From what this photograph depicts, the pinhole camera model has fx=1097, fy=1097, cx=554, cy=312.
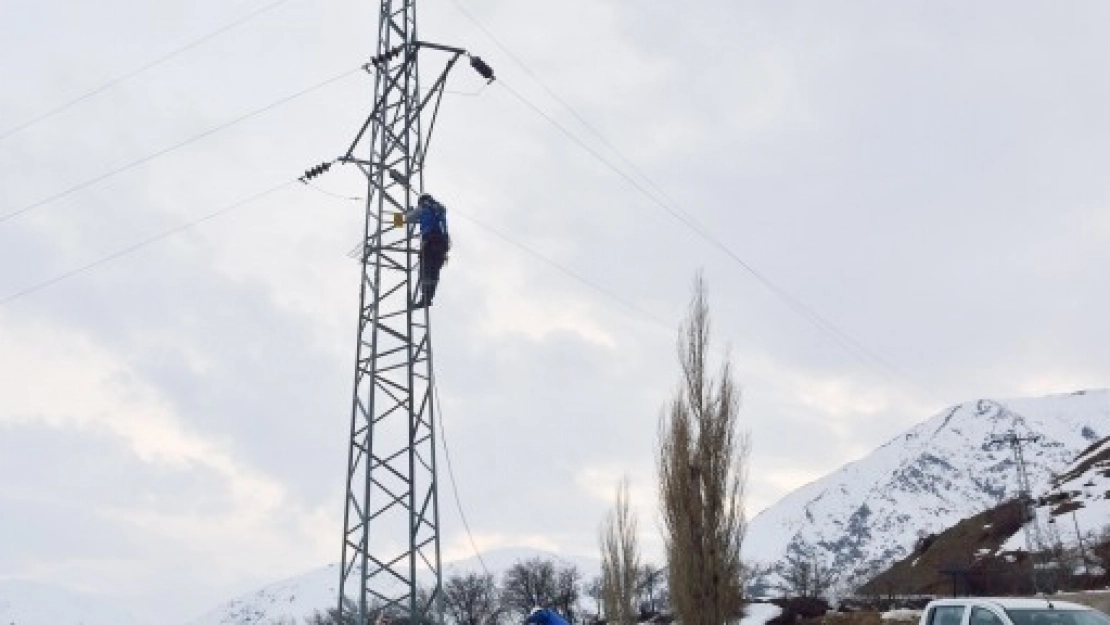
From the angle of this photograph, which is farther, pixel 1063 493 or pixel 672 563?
pixel 1063 493

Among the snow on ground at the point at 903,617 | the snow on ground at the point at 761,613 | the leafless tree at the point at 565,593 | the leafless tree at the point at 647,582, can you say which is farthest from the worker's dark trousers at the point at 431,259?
the leafless tree at the point at 565,593

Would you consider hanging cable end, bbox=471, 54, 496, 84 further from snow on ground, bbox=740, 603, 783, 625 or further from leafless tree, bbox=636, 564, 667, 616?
snow on ground, bbox=740, 603, 783, 625

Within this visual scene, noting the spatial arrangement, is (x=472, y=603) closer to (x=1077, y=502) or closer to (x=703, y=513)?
(x=1077, y=502)

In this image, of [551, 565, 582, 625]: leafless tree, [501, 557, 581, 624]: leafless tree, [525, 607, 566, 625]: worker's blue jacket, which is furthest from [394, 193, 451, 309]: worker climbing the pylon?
[501, 557, 581, 624]: leafless tree

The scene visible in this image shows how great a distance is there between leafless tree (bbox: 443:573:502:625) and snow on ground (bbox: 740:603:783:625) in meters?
48.7

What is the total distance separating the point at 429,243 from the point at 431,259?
270 millimetres

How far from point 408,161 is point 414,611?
751 cm

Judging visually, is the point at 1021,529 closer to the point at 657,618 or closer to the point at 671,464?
the point at 657,618

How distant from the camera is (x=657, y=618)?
59125 mm

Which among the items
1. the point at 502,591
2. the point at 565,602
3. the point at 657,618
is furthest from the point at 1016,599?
the point at 502,591

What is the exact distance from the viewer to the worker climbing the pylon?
1834cm

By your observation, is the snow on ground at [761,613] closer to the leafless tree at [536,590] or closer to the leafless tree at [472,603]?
the leafless tree at [536,590]

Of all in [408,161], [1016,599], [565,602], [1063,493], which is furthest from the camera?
[1063,493]

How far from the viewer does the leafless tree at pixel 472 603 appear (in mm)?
98562
